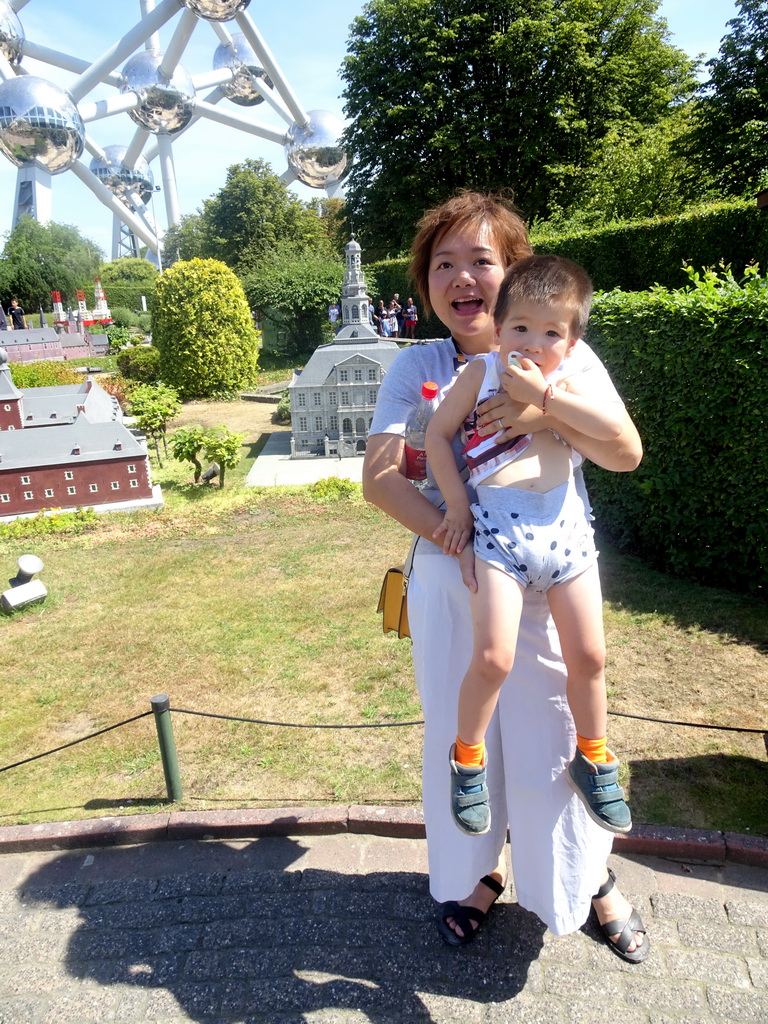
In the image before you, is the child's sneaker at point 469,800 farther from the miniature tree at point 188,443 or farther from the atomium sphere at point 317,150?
the atomium sphere at point 317,150

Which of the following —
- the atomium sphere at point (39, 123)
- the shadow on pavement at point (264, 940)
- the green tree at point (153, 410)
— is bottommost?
the shadow on pavement at point (264, 940)

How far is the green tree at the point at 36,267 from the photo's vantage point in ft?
139

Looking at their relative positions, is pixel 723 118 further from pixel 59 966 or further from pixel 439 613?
pixel 59 966

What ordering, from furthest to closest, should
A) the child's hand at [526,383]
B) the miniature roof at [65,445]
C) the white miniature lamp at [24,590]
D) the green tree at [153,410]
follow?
1. the green tree at [153,410]
2. the miniature roof at [65,445]
3. the white miniature lamp at [24,590]
4. the child's hand at [526,383]

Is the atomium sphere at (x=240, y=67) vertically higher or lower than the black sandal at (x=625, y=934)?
higher

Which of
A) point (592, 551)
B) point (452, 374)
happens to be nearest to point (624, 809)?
point (592, 551)

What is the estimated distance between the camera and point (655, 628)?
5203 mm

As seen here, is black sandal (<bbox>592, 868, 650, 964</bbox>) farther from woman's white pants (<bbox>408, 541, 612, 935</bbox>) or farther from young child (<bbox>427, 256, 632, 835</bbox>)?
young child (<bbox>427, 256, 632, 835</bbox>)

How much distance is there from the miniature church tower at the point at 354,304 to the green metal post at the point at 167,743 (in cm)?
1035

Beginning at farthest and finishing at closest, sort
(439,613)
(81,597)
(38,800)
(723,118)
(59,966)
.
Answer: (723,118)
(81,597)
(38,800)
(59,966)
(439,613)

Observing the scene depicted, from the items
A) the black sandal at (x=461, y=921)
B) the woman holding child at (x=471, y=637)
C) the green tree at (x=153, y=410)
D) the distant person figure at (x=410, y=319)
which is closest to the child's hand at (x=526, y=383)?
the woman holding child at (x=471, y=637)

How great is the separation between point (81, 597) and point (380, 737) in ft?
13.2

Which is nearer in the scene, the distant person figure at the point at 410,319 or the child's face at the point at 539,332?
the child's face at the point at 539,332

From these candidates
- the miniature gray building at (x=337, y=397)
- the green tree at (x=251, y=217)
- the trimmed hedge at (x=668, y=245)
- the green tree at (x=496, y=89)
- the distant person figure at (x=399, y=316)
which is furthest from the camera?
the green tree at (x=251, y=217)
